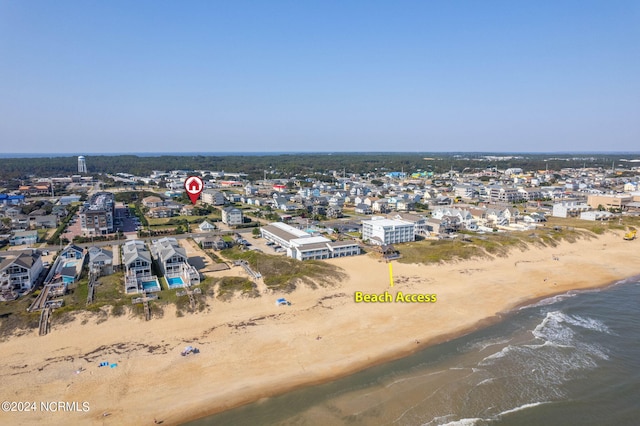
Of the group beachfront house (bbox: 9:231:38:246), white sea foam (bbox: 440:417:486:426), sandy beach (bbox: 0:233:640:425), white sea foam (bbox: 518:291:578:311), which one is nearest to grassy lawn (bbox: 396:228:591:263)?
sandy beach (bbox: 0:233:640:425)

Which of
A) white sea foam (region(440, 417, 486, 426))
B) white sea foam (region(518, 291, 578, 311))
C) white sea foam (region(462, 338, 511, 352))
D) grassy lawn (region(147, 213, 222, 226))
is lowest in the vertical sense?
white sea foam (region(440, 417, 486, 426))

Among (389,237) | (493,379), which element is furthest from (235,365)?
(389,237)

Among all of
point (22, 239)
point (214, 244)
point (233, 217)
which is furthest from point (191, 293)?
point (22, 239)

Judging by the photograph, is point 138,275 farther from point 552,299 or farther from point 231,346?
point 552,299

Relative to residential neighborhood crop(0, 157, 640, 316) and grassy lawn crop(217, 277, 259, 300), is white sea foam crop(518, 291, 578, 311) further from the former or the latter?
grassy lawn crop(217, 277, 259, 300)

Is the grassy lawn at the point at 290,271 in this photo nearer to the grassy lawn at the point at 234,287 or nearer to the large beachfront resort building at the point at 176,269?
the grassy lawn at the point at 234,287

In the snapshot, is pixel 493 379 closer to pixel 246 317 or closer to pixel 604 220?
pixel 246 317
